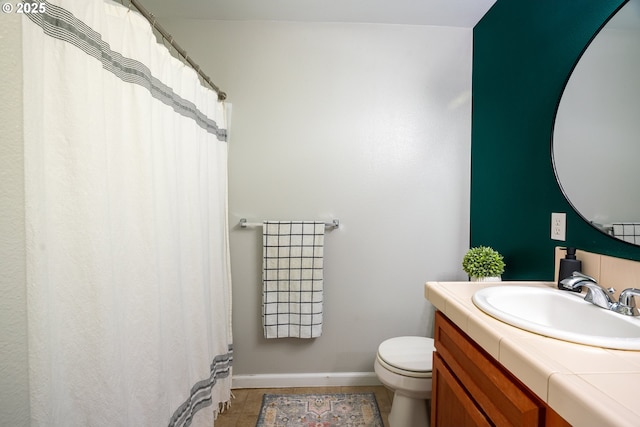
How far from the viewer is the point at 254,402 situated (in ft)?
5.74

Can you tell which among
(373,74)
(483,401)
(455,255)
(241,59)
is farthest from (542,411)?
(241,59)

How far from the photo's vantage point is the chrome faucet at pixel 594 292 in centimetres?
82

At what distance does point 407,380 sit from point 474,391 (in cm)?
63

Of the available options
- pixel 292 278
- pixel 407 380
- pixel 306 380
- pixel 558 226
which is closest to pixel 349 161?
pixel 292 278

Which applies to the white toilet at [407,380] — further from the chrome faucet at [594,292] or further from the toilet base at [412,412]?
the chrome faucet at [594,292]

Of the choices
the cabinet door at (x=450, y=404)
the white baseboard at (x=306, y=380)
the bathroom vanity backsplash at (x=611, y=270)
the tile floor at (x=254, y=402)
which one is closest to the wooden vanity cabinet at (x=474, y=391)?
the cabinet door at (x=450, y=404)

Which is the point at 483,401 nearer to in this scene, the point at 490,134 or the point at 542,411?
the point at 542,411

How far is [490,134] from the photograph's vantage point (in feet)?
5.50

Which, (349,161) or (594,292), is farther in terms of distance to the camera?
(349,161)

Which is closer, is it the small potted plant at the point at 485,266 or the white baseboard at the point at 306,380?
the small potted plant at the point at 485,266

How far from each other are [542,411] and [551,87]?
125cm

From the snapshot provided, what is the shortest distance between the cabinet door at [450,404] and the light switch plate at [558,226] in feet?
2.29

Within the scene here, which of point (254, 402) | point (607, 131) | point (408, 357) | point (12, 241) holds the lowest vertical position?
point (254, 402)

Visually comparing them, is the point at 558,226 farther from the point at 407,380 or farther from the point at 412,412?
the point at 412,412
